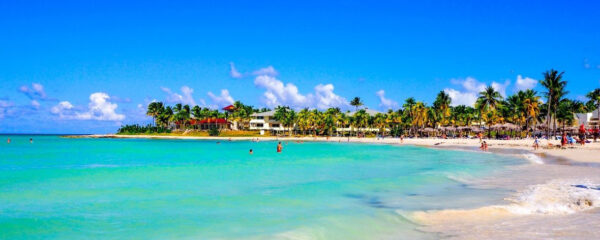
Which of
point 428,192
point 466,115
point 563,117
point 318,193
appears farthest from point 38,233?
point 466,115

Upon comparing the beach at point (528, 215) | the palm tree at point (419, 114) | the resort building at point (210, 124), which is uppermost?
the palm tree at point (419, 114)

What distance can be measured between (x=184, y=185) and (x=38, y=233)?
9.66 metres

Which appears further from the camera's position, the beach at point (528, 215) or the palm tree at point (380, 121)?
the palm tree at point (380, 121)

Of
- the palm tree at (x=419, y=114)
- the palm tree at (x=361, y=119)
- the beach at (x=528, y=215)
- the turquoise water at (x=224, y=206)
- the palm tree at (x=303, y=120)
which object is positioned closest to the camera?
the beach at (x=528, y=215)

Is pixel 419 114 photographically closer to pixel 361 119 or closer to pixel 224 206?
pixel 361 119

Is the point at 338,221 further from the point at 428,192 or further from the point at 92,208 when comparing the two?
the point at 92,208

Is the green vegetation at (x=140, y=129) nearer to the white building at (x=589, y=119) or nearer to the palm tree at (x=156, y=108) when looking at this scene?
the palm tree at (x=156, y=108)

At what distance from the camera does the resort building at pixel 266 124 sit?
370ft

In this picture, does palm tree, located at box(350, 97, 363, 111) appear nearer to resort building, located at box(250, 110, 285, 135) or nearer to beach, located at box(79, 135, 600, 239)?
resort building, located at box(250, 110, 285, 135)

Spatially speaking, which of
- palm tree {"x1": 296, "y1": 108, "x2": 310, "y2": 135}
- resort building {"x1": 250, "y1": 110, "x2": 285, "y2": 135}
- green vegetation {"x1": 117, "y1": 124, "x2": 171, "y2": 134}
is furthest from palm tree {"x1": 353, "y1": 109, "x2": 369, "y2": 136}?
green vegetation {"x1": 117, "y1": 124, "x2": 171, "y2": 134}

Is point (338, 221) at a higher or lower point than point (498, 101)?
lower

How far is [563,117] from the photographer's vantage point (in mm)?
71875

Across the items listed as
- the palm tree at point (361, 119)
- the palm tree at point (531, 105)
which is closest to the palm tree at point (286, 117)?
the palm tree at point (361, 119)

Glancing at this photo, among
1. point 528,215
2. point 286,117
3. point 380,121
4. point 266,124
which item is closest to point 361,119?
point 380,121
